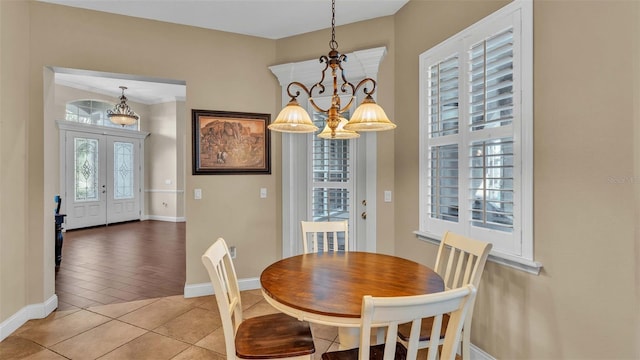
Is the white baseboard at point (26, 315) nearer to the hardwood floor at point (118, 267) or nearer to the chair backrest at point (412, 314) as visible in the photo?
the hardwood floor at point (118, 267)

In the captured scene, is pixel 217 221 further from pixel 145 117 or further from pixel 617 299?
pixel 145 117

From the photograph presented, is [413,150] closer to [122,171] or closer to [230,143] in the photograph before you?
[230,143]

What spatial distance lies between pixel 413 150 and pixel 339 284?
1.64 meters

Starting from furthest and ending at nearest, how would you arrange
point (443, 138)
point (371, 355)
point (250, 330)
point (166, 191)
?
point (166, 191)
point (443, 138)
point (250, 330)
point (371, 355)

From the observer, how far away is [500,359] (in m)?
2.00

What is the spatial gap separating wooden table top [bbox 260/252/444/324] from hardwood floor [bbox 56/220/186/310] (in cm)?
232

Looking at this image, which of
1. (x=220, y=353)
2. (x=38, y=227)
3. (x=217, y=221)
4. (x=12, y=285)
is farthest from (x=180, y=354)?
(x=38, y=227)

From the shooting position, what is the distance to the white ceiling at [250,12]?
293 cm

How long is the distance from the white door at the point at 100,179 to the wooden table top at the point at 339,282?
7.26 m

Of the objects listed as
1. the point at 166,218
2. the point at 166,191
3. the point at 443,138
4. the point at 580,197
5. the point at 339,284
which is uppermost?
the point at 443,138

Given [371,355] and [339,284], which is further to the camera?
[339,284]

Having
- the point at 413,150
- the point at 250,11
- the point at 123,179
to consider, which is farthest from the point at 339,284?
the point at 123,179

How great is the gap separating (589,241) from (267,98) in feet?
10.5

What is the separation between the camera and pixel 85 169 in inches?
283
